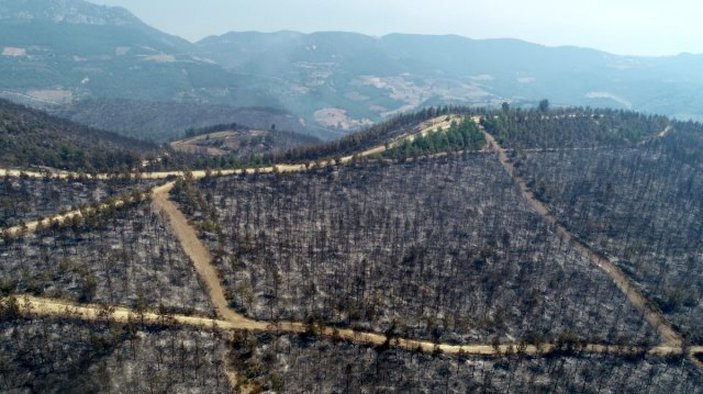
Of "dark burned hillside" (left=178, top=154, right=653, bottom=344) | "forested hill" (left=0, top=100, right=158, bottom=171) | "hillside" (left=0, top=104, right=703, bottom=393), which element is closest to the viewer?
"hillside" (left=0, top=104, right=703, bottom=393)

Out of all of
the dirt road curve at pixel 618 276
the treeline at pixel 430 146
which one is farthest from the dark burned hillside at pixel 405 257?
the treeline at pixel 430 146

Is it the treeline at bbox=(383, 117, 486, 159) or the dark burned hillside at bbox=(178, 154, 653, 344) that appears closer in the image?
the dark burned hillside at bbox=(178, 154, 653, 344)

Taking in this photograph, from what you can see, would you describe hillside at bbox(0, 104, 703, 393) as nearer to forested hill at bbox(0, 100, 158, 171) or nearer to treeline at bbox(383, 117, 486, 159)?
treeline at bbox(383, 117, 486, 159)

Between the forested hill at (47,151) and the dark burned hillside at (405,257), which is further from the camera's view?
the forested hill at (47,151)

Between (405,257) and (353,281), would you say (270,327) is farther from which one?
(405,257)

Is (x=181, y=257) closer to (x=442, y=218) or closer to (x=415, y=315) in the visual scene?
(x=415, y=315)

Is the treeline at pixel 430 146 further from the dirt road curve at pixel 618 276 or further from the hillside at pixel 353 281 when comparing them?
the dirt road curve at pixel 618 276

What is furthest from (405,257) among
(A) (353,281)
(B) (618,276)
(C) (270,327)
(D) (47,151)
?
(D) (47,151)

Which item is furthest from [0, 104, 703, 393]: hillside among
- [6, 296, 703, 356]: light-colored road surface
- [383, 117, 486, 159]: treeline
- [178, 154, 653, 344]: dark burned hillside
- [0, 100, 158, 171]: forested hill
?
[0, 100, 158, 171]: forested hill
